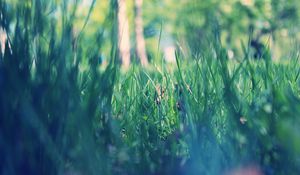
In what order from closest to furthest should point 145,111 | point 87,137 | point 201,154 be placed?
point 87,137 → point 201,154 → point 145,111

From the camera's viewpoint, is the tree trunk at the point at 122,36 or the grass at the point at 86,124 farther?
the tree trunk at the point at 122,36

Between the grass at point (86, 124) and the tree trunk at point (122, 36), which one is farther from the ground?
the tree trunk at point (122, 36)

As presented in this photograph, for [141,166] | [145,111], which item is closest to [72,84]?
[141,166]

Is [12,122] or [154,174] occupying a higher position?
[12,122]

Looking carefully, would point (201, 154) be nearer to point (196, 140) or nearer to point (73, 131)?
point (196, 140)

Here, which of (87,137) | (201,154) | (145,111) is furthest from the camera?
(145,111)

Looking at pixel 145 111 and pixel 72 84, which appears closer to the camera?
pixel 72 84

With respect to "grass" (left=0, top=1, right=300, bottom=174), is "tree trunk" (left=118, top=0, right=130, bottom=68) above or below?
above

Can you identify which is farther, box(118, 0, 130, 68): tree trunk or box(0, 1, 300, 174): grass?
box(118, 0, 130, 68): tree trunk

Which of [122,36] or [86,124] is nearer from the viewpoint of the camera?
[86,124]

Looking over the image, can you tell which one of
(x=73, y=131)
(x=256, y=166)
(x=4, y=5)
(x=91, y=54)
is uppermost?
(x=4, y=5)

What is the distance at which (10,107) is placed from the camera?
0.70m

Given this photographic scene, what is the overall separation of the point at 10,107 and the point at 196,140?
341mm

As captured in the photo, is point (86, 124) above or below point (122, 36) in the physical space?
below
